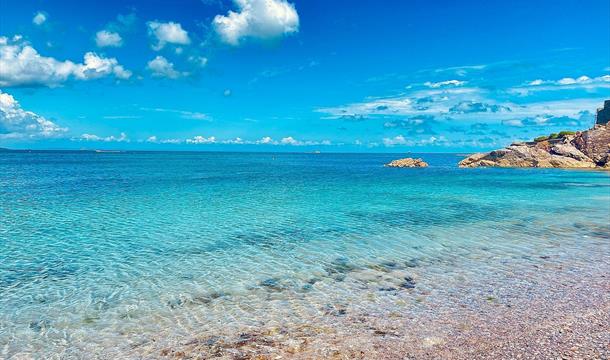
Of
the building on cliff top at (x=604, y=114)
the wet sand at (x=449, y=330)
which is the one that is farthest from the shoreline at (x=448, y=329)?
the building on cliff top at (x=604, y=114)

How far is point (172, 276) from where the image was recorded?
14969mm

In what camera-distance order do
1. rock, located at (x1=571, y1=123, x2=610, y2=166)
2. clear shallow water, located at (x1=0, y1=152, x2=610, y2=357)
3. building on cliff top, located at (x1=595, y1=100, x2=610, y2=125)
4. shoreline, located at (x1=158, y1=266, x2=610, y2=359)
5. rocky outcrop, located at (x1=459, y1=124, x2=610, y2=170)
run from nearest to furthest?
1. shoreline, located at (x1=158, y1=266, x2=610, y2=359)
2. clear shallow water, located at (x1=0, y1=152, x2=610, y2=357)
3. rock, located at (x1=571, y1=123, x2=610, y2=166)
4. rocky outcrop, located at (x1=459, y1=124, x2=610, y2=170)
5. building on cliff top, located at (x1=595, y1=100, x2=610, y2=125)

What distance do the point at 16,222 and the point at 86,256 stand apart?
10758 mm

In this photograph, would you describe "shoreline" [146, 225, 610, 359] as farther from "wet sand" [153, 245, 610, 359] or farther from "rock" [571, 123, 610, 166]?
"rock" [571, 123, 610, 166]

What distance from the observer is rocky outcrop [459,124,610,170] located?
10569cm

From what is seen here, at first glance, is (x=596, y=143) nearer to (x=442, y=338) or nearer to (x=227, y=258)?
(x=227, y=258)

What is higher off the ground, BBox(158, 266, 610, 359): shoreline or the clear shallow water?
BBox(158, 266, 610, 359): shoreline

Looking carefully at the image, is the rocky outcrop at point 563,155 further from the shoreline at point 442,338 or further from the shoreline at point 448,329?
the shoreline at point 442,338

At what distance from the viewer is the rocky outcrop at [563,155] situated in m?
106

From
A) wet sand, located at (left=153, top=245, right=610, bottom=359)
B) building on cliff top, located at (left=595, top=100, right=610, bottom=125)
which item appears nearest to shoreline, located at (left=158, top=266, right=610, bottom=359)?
wet sand, located at (left=153, top=245, right=610, bottom=359)

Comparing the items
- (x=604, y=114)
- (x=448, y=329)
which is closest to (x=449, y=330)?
(x=448, y=329)

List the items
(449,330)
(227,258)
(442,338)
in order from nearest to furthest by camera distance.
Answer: (442,338) → (449,330) → (227,258)

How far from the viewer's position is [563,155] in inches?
4390

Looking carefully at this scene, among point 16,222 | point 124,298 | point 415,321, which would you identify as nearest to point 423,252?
point 415,321
